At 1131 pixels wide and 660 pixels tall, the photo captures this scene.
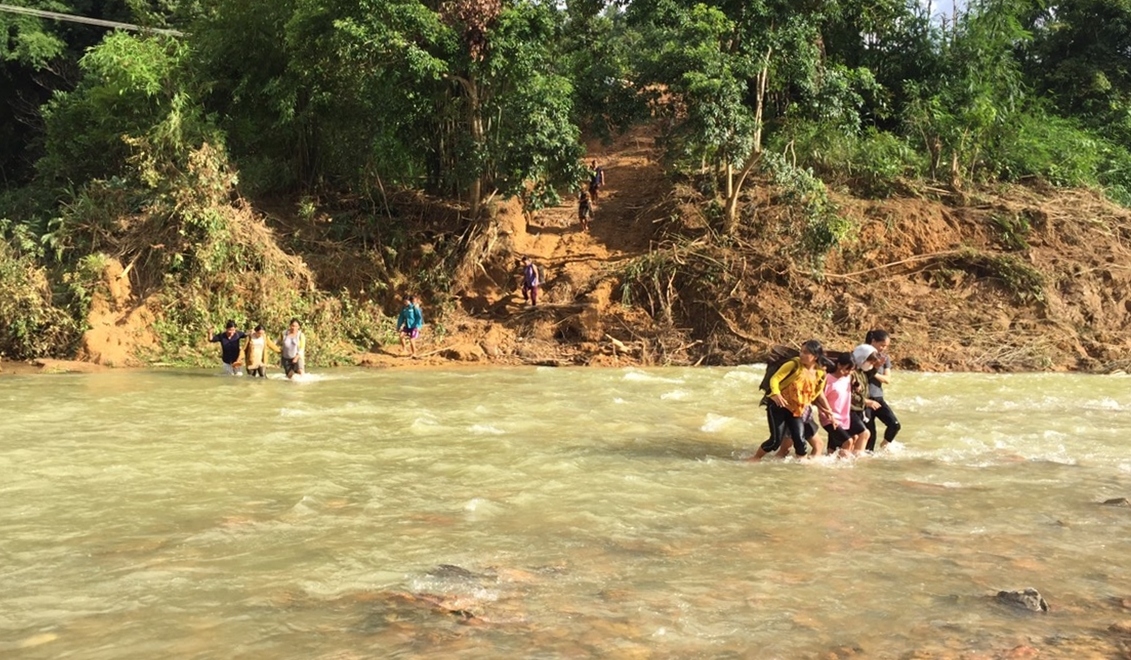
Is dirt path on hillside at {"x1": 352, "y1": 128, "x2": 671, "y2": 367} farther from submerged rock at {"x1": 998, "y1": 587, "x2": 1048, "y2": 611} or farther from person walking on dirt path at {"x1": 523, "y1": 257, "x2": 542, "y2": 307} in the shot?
submerged rock at {"x1": 998, "y1": 587, "x2": 1048, "y2": 611}

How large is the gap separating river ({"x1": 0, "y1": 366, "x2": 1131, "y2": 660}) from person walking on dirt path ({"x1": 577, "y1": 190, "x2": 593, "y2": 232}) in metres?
11.4

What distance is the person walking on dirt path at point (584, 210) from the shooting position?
2316 cm

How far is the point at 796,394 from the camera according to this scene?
30.1 feet

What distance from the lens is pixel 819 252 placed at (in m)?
20.2

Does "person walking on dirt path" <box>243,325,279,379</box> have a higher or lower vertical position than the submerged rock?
higher

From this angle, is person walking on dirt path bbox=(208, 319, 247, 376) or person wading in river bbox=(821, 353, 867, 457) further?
person walking on dirt path bbox=(208, 319, 247, 376)

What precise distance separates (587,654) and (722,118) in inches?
594

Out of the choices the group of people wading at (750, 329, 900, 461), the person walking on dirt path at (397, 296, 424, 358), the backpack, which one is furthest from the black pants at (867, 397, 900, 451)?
the person walking on dirt path at (397, 296, 424, 358)

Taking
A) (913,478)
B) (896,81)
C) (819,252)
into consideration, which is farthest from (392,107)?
(913,478)

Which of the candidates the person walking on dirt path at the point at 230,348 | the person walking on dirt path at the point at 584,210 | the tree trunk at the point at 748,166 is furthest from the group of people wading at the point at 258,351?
the tree trunk at the point at 748,166

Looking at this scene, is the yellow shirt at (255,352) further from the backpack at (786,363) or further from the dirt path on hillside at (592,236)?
the backpack at (786,363)

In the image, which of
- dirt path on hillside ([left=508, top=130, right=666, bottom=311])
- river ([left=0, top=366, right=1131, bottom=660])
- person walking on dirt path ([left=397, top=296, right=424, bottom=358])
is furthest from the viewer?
dirt path on hillside ([left=508, top=130, right=666, bottom=311])

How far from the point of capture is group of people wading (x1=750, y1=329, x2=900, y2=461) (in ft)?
30.1

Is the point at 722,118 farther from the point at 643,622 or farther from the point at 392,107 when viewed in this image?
the point at 643,622
